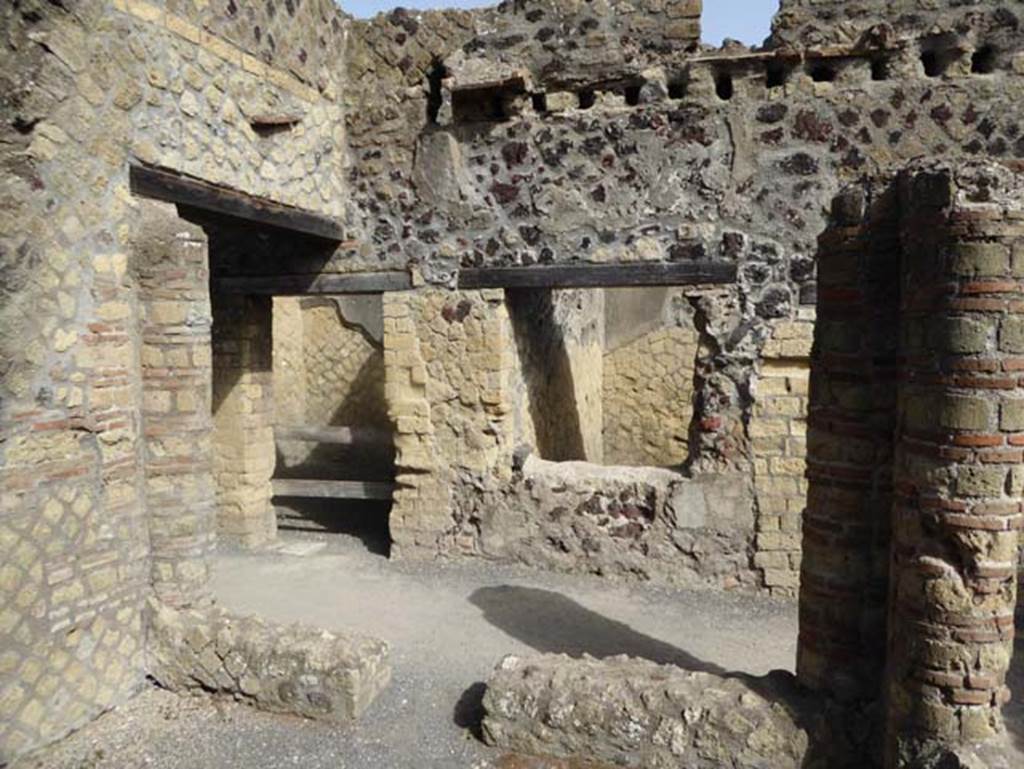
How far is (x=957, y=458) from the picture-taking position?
2.51m

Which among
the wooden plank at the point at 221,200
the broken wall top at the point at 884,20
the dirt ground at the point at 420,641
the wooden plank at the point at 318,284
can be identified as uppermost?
A: the broken wall top at the point at 884,20

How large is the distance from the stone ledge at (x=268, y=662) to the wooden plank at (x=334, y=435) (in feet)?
14.5

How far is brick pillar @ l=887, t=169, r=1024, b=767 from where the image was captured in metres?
2.45

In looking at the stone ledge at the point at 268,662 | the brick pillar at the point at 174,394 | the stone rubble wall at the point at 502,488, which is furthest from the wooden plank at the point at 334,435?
the stone ledge at the point at 268,662

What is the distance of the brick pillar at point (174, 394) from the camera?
13.0ft

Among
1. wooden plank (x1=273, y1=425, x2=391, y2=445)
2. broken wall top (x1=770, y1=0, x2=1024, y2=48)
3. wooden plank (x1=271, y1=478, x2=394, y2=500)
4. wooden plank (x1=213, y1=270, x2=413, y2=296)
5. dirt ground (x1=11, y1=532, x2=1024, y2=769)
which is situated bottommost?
dirt ground (x1=11, y1=532, x2=1024, y2=769)

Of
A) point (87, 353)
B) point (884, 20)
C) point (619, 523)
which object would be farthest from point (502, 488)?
point (884, 20)

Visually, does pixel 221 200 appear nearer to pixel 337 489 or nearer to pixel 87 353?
pixel 87 353

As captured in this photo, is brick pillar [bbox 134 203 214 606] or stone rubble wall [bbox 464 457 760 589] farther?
stone rubble wall [bbox 464 457 760 589]

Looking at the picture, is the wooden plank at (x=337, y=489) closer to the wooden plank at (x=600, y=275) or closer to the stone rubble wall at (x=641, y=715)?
the wooden plank at (x=600, y=275)

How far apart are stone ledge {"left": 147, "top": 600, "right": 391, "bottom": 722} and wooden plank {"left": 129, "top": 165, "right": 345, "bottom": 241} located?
2.32 meters

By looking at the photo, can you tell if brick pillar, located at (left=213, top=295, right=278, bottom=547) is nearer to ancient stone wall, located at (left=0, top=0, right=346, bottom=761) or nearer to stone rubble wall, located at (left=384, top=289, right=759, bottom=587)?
stone rubble wall, located at (left=384, top=289, right=759, bottom=587)

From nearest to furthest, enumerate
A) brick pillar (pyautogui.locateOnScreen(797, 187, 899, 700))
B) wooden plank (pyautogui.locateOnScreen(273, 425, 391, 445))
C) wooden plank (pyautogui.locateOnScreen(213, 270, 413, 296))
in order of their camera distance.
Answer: brick pillar (pyautogui.locateOnScreen(797, 187, 899, 700)) → wooden plank (pyautogui.locateOnScreen(213, 270, 413, 296)) → wooden plank (pyautogui.locateOnScreen(273, 425, 391, 445))

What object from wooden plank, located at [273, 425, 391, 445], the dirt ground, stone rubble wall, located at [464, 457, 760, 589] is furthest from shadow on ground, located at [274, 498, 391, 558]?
stone rubble wall, located at [464, 457, 760, 589]
